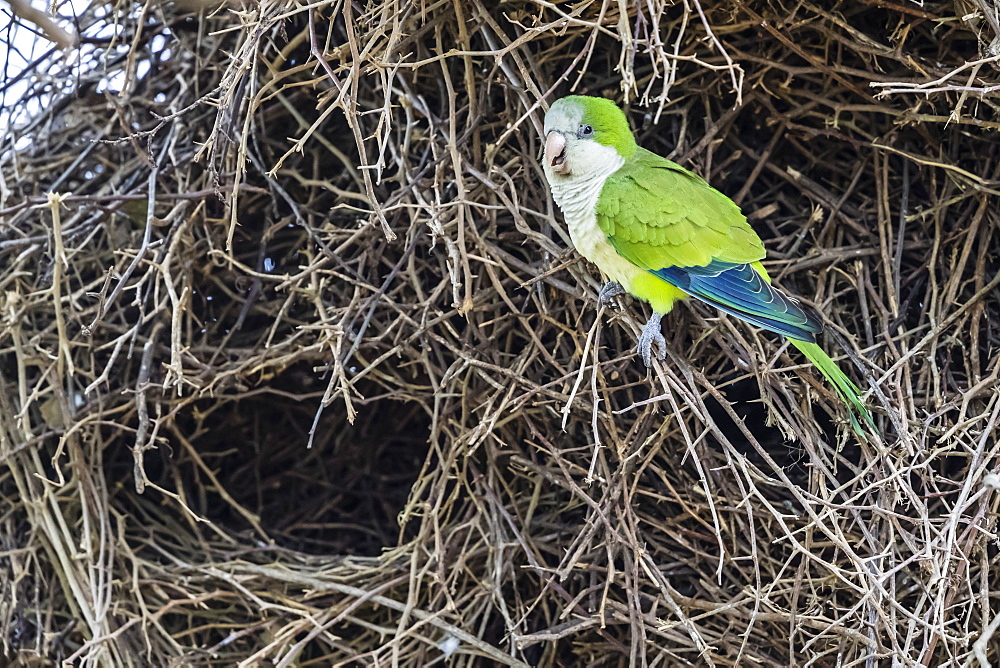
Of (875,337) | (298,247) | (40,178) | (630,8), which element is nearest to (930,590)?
(875,337)

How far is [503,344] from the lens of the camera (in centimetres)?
168

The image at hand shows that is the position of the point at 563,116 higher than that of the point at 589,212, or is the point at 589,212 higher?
the point at 563,116

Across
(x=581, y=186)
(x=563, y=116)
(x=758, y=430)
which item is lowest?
(x=758, y=430)

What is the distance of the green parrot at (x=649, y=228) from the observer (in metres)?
→ 1.49

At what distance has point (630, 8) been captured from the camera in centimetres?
140

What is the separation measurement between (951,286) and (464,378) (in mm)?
907

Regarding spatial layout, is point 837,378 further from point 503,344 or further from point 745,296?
point 503,344

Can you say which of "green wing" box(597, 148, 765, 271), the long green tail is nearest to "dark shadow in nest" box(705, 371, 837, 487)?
the long green tail

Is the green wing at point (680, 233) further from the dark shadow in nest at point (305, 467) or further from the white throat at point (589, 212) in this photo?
the dark shadow in nest at point (305, 467)

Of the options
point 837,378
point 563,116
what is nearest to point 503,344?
point 563,116

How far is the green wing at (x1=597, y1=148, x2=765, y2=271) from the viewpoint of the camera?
1522 mm

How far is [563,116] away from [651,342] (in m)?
0.42

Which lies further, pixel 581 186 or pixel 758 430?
pixel 758 430

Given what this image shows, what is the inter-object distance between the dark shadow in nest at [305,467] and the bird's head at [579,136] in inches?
26.7
